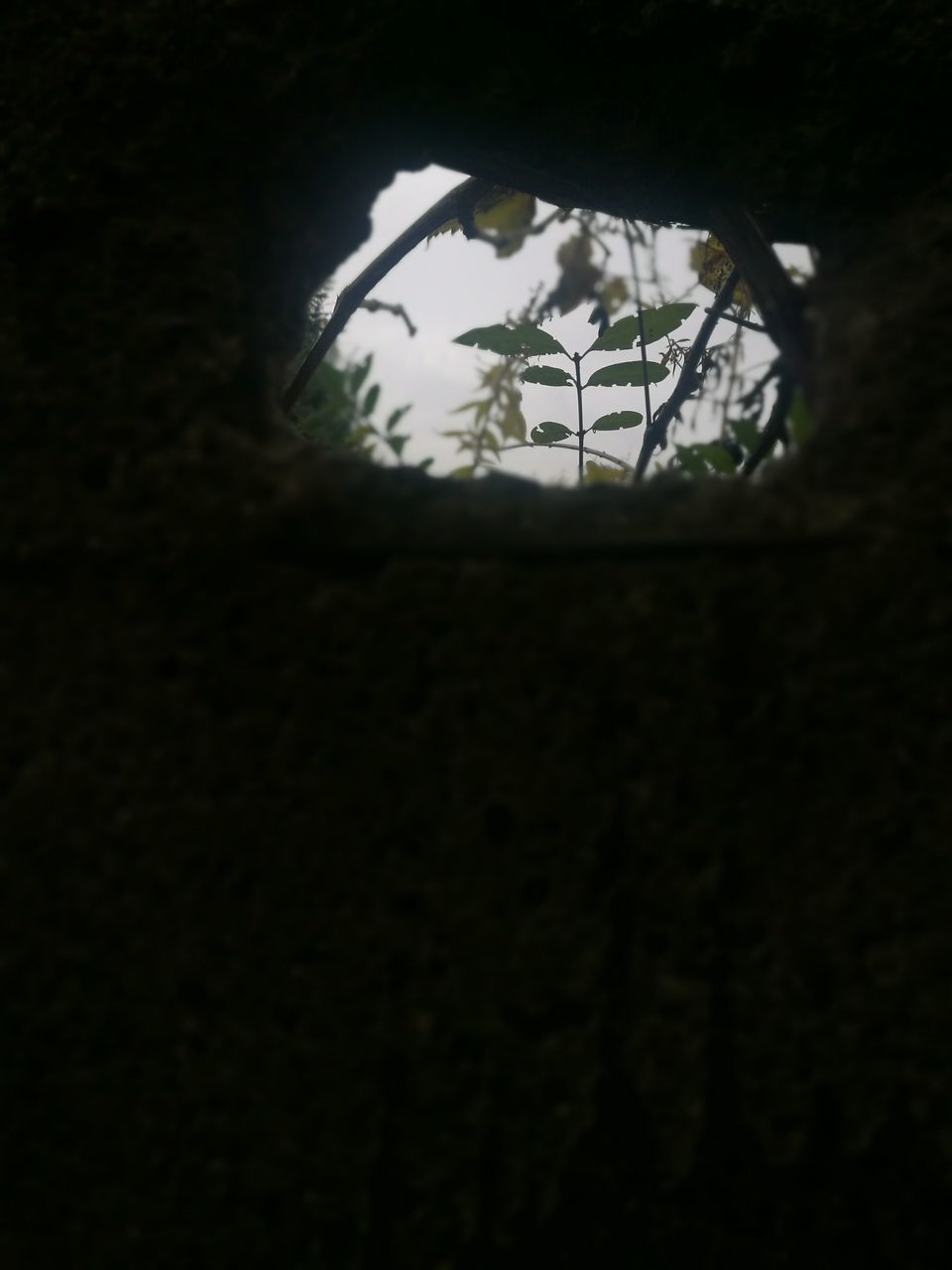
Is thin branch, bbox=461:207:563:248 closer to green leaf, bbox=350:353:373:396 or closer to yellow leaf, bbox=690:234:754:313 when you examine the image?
yellow leaf, bbox=690:234:754:313

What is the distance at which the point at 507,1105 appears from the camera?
578 millimetres

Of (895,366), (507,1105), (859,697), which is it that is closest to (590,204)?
(895,366)

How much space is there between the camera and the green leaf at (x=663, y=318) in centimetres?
125

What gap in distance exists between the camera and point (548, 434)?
4.86 ft

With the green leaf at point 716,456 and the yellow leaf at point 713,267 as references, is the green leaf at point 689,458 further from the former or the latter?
the yellow leaf at point 713,267

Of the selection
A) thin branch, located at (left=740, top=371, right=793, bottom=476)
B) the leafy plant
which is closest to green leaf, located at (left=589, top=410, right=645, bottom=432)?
the leafy plant

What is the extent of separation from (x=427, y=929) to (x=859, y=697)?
14.3 inches

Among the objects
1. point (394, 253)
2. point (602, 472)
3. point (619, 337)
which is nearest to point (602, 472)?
point (602, 472)

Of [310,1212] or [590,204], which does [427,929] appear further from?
[590,204]

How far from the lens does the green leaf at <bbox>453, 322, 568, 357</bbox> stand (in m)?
1.22

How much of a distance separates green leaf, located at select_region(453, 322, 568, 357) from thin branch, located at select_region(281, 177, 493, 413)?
210mm

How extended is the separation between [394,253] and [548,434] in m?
0.41

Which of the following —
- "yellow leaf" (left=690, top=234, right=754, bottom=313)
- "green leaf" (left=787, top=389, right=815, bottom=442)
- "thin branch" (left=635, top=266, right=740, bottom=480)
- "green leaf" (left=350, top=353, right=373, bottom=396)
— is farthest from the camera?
"yellow leaf" (left=690, top=234, right=754, bottom=313)

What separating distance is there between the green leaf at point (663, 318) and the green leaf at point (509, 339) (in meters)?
0.17
